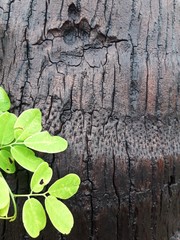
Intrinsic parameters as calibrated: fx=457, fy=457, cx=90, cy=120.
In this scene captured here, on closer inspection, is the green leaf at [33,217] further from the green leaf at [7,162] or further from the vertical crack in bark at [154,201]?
the vertical crack in bark at [154,201]

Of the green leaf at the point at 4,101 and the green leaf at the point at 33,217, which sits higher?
the green leaf at the point at 4,101

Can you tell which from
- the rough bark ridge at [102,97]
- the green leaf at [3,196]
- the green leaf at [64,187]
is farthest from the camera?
the rough bark ridge at [102,97]

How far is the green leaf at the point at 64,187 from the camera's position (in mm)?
1355

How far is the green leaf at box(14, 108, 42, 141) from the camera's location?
1.38 meters

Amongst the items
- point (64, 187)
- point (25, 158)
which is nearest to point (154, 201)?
point (64, 187)

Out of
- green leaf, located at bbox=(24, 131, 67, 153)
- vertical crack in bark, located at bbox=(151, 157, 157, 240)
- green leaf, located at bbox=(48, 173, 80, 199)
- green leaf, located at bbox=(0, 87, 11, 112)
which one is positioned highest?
green leaf, located at bbox=(0, 87, 11, 112)

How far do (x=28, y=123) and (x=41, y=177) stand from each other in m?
0.17

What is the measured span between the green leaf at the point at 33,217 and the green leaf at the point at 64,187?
0.06 m


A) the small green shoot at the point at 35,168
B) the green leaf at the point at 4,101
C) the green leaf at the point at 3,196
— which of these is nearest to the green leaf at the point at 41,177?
the small green shoot at the point at 35,168

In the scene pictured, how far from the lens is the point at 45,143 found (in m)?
1.36

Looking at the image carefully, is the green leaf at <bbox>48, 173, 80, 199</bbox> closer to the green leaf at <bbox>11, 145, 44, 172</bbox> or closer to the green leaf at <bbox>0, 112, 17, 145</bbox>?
the green leaf at <bbox>11, 145, 44, 172</bbox>

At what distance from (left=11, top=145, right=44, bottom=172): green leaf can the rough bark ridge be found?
0.10m

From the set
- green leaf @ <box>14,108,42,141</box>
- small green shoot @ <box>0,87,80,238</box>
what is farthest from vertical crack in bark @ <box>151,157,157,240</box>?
green leaf @ <box>14,108,42,141</box>

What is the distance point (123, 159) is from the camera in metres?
1.53
